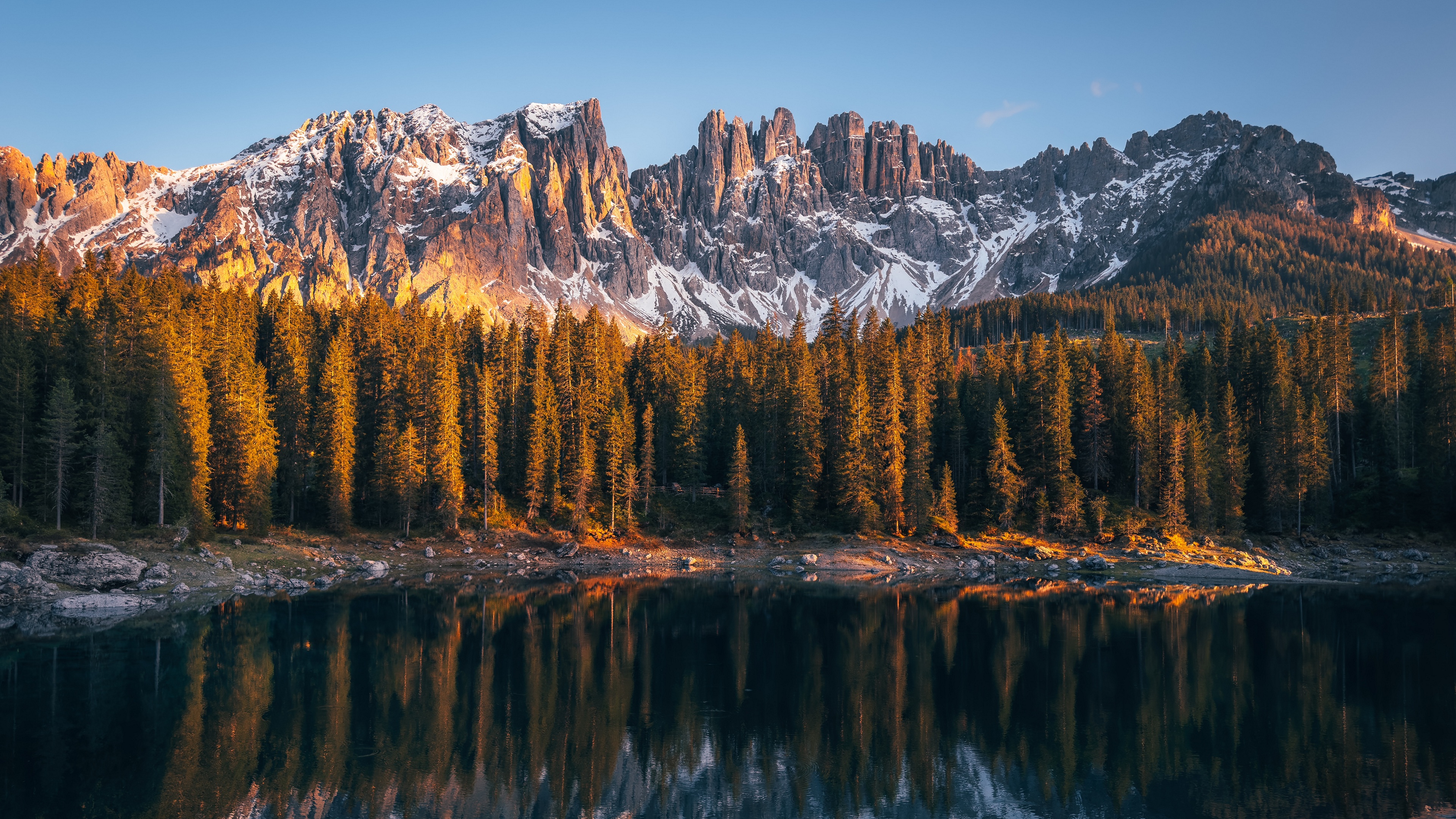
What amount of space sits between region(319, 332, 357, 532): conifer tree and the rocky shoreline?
3.08 metres

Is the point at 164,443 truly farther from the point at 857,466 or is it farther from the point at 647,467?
the point at 857,466

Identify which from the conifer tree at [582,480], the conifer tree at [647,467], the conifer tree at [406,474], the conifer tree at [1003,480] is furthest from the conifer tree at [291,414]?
the conifer tree at [1003,480]

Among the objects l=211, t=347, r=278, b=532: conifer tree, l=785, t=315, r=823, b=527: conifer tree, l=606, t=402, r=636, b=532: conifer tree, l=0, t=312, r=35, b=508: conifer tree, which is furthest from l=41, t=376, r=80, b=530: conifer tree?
l=785, t=315, r=823, b=527: conifer tree

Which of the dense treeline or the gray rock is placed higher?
the dense treeline

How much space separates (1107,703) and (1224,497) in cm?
5247

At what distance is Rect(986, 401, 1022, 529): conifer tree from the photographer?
69.5m

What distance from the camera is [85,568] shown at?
43781mm

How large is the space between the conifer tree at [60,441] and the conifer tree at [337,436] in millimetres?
16509

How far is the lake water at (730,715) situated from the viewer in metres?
19.9

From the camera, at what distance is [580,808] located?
19531 mm

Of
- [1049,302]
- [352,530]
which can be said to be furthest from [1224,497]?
[1049,302]

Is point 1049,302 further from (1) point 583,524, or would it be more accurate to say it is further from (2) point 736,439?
(1) point 583,524

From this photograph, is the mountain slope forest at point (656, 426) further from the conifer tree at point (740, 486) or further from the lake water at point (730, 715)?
the lake water at point (730, 715)

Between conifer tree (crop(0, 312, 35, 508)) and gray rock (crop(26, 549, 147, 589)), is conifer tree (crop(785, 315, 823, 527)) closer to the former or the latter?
gray rock (crop(26, 549, 147, 589))
